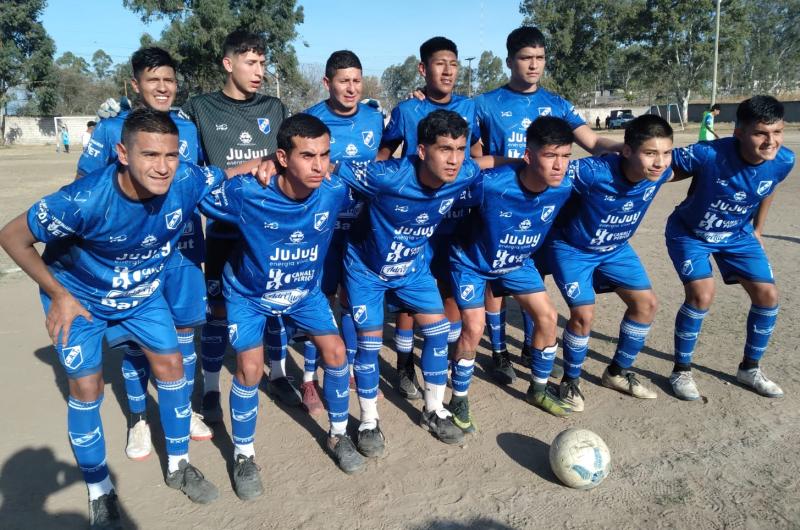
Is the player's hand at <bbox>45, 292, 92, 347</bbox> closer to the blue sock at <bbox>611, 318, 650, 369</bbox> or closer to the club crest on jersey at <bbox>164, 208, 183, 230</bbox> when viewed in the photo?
the club crest on jersey at <bbox>164, 208, 183, 230</bbox>

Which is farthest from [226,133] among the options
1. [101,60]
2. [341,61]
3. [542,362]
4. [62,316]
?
[101,60]

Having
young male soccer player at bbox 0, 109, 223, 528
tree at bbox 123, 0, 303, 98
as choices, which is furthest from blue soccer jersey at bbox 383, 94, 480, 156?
tree at bbox 123, 0, 303, 98

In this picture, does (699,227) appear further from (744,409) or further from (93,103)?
(93,103)

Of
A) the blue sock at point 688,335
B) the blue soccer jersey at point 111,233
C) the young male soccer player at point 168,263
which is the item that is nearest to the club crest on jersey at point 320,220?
the blue soccer jersey at point 111,233

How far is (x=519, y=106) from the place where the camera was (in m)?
4.90

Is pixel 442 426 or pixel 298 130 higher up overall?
pixel 298 130

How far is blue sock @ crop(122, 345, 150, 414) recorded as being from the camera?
158 inches

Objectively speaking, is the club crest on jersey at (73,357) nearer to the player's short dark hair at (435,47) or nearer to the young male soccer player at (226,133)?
the young male soccer player at (226,133)

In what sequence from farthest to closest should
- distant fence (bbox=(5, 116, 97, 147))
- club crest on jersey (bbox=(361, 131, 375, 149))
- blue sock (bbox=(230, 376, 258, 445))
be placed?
distant fence (bbox=(5, 116, 97, 147)) → club crest on jersey (bbox=(361, 131, 375, 149)) → blue sock (bbox=(230, 376, 258, 445))

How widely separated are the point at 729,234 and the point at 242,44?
13.6 ft

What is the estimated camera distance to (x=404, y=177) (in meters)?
3.88

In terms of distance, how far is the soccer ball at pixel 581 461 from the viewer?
11.2 feet

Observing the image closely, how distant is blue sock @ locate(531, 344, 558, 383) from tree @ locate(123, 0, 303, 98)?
36.1 m

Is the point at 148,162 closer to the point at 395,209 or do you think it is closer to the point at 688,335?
the point at 395,209
